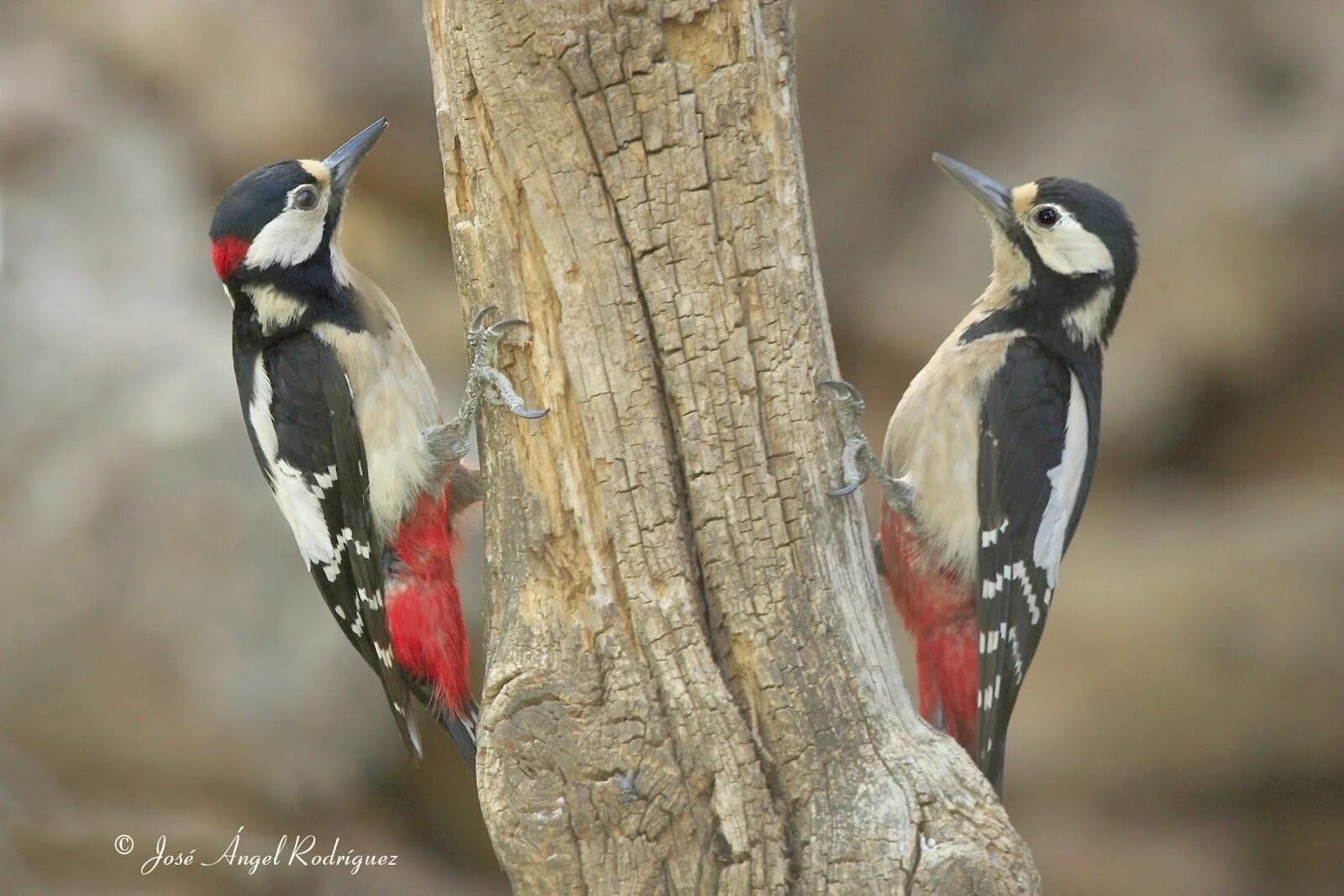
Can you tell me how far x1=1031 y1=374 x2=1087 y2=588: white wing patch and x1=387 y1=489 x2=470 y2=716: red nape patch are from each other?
1.46 m

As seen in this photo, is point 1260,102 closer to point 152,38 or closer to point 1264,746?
point 1264,746

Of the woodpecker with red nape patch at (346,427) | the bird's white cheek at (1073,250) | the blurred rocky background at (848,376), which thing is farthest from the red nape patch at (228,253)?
the blurred rocky background at (848,376)

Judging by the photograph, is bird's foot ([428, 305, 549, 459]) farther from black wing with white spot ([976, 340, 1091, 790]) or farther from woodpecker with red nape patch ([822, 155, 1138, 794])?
black wing with white spot ([976, 340, 1091, 790])

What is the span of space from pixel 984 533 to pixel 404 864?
10.8 ft

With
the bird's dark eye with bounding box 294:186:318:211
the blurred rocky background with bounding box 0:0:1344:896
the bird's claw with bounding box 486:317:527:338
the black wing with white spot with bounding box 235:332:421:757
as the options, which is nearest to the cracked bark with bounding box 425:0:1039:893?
the bird's claw with bounding box 486:317:527:338

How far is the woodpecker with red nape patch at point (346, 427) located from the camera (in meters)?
3.13

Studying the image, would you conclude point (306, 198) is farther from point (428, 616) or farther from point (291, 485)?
point (428, 616)

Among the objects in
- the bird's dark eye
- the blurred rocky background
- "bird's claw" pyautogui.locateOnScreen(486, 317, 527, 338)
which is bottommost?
the blurred rocky background

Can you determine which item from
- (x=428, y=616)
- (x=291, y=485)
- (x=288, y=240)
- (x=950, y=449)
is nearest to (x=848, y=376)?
(x=950, y=449)

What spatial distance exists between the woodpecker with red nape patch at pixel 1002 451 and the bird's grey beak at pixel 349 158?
1.39m

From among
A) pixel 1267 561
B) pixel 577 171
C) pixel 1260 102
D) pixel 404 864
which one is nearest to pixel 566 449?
pixel 577 171

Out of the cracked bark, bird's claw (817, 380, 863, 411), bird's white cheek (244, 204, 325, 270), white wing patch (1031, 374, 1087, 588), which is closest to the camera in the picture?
the cracked bark

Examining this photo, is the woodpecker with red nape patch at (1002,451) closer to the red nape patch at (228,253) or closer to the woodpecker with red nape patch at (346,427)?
the woodpecker with red nape patch at (346,427)

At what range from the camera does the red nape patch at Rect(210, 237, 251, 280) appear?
309 centimetres
